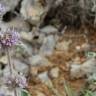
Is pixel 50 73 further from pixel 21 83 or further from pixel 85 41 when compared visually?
pixel 21 83

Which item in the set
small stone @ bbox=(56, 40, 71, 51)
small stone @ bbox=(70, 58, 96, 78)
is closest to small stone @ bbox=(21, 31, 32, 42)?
small stone @ bbox=(56, 40, 71, 51)

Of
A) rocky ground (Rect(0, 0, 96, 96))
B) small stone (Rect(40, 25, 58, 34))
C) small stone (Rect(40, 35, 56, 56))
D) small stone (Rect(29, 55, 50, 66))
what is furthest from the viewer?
small stone (Rect(40, 25, 58, 34))

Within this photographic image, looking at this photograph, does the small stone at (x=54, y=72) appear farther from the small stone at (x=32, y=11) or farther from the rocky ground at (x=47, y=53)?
the small stone at (x=32, y=11)

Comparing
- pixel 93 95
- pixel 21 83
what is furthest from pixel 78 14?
pixel 21 83

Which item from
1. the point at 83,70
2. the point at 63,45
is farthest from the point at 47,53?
the point at 83,70

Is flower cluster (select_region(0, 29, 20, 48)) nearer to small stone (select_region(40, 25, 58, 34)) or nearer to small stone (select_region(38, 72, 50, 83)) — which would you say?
small stone (select_region(38, 72, 50, 83))
